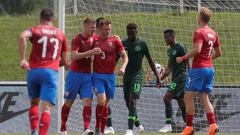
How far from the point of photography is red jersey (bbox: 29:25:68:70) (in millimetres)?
12359

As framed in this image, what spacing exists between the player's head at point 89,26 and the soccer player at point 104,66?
137 mm

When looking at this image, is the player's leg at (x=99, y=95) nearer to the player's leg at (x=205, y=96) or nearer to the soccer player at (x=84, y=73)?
the soccer player at (x=84, y=73)

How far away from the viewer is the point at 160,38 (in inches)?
883

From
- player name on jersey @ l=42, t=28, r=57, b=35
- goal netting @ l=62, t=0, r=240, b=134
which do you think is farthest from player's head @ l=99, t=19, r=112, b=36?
goal netting @ l=62, t=0, r=240, b=134

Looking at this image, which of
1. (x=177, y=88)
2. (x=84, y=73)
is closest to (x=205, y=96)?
(x=84, y=73)

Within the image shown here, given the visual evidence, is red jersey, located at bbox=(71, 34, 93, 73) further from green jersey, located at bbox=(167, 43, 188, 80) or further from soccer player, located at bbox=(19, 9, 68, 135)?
green jersey, located at bbox=(167, 43, 188, 80)

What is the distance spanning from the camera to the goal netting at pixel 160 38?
1911 cm

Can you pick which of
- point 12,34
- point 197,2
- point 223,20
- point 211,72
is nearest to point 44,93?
point 211,72

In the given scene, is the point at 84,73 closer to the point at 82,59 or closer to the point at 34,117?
the point at 82,59

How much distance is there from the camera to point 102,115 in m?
14.8

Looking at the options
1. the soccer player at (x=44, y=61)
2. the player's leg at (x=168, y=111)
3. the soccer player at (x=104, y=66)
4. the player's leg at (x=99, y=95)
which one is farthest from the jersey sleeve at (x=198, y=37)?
the player's leg at (x=168, y=111)

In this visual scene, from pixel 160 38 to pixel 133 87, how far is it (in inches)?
245

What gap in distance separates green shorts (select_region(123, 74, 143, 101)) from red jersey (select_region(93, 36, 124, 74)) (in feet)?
5.25

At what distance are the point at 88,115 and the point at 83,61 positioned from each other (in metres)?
1.05
